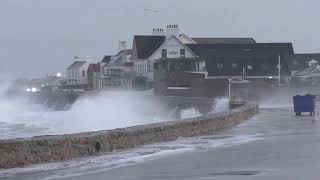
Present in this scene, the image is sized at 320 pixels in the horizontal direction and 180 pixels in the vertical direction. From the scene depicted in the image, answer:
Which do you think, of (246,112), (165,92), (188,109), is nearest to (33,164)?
(246,112)

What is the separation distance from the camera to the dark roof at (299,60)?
9389cm

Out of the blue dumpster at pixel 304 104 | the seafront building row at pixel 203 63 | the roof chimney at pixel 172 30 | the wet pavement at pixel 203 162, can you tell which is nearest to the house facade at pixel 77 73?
the seafront building row at pixel 203 63

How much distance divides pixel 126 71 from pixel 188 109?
179 ft

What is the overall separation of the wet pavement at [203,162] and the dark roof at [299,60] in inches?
2914

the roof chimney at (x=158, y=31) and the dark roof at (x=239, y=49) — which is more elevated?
the roof chimney at (x=158, y=31)

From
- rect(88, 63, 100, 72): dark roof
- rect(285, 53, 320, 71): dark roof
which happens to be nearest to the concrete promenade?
rect(285, 53, 320, 71): dark roof

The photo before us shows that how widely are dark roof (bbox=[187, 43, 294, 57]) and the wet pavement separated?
7003 centimetres

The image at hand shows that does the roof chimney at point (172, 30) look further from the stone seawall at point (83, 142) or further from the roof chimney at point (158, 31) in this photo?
the stone seawall at point (83, 142)

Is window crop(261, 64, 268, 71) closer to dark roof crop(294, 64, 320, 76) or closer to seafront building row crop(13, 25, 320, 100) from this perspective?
seafront building row crop(13, 25, 320, 100)

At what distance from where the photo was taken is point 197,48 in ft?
307

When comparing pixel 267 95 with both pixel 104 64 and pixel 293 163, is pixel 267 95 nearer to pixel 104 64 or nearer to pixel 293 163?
pixel 293 163

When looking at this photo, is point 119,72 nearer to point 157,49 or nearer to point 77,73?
point 157,49

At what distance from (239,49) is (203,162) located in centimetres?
7792

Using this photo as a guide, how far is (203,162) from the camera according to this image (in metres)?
14.9
